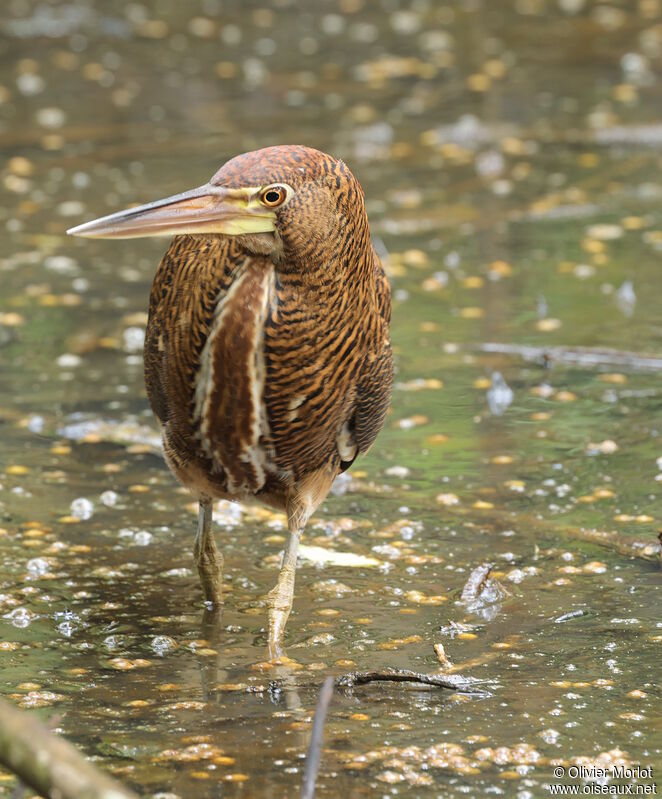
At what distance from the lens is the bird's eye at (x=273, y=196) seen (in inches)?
159

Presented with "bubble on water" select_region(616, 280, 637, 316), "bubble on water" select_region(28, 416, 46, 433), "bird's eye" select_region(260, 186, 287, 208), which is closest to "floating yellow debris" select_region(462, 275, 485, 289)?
"bubble on water" select_region(616, 280, 637, 316)

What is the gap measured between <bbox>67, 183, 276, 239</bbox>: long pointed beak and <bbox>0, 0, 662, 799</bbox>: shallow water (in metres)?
1.41

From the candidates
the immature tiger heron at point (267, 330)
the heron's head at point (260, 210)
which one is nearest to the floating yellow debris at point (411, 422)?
the immature tiger heron at point (267, 330)

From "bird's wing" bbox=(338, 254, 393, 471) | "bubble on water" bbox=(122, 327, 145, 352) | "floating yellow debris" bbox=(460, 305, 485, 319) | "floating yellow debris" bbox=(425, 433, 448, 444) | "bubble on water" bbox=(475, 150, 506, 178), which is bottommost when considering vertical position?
"bubble on water" bbox=(475, 150, 506, 178)

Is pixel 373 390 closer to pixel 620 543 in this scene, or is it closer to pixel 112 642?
pixel 112 642

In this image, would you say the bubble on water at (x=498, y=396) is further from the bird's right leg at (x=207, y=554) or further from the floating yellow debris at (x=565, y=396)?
the bird's right leg at (x=207, y=554)

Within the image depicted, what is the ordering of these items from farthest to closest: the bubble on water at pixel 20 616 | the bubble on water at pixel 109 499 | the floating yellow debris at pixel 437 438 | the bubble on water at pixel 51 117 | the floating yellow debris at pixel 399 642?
1. the bubble on water at pixel 51 117
2. the floating yellow debris at pixel 437 438
3. the bubble on water at pixel 109 499
4. the bubble on water at pixel 20 616
5. the floating yellow debris at pixel 399 642

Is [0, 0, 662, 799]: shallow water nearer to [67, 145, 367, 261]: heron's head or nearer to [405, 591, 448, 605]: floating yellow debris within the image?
[405, 591, 448, 605]: floating yellow debris

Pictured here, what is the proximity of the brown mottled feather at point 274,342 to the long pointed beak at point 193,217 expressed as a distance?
0.05 meters

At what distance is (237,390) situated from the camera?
13.9ft

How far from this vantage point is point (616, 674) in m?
4.45

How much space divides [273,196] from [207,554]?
1.49 metres

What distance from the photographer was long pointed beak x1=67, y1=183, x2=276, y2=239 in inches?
157

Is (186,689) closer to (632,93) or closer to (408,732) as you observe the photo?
(408,732)
